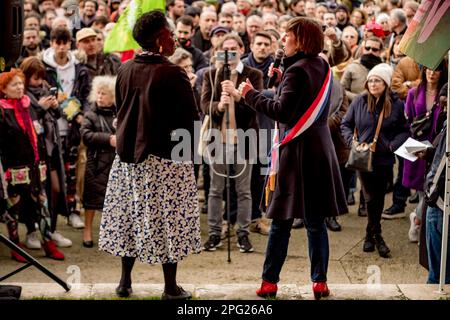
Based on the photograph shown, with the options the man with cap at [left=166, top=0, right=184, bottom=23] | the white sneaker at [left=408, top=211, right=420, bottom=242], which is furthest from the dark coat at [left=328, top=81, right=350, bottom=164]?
the man with cap at [left=166, top=0, right=184, bottom=23]

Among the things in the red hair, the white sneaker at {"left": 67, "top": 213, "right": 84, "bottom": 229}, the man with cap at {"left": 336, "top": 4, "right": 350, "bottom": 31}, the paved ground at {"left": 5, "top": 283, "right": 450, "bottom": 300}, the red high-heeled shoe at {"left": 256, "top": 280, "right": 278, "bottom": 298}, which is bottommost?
the white sneaker at {"left": 67, "top": 213, "right": 84, "bottom": 229}

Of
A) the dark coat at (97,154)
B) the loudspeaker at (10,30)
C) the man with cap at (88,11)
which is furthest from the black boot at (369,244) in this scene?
the man with cap at (88,11)

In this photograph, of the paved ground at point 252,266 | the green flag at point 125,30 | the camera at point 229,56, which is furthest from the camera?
the green flag at point 125,30

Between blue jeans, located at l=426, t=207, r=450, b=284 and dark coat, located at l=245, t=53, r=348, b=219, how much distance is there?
85 centimetres

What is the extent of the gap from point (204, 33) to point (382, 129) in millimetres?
4299

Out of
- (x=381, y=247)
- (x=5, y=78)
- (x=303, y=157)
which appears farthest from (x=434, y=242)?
(x=5, y=78)

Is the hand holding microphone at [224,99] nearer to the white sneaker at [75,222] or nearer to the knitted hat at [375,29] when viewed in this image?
the white sneaker at [75,222]

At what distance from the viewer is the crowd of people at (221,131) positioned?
19.9 feet

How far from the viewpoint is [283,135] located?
6121 millimetres

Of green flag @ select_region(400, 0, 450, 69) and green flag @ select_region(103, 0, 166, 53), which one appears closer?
green flag @ select_region(400, 0, 450, 69)

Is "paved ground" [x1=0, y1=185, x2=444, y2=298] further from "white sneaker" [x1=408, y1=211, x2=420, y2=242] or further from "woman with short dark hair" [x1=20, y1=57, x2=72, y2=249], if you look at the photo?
"woman with short dark hair" [x1=20, y1=57, x2=72, y2=249]

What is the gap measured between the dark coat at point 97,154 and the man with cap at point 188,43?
2160mm

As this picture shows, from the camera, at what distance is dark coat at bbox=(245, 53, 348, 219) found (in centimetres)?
598
